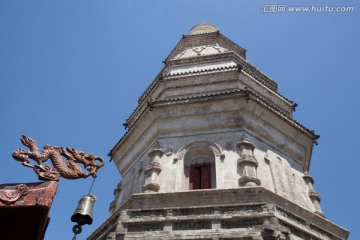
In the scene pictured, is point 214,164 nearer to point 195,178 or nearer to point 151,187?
point 195,178

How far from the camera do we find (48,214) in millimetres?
4543

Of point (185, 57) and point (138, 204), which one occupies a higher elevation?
point (185, 57)

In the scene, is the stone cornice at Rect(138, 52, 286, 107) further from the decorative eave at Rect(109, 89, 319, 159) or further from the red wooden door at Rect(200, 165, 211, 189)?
the red wooden door at Rect(200, 165, 211, 189)

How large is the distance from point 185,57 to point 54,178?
1245 cm

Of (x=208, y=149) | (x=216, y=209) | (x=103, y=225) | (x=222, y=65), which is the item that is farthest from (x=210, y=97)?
(x=103, y=225)

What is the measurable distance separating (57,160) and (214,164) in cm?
717

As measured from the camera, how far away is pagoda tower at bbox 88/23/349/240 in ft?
32.1

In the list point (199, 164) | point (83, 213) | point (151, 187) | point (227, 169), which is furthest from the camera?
point (199, 164)

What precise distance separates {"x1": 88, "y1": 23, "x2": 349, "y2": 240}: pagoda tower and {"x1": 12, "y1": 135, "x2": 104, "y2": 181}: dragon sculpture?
4554 millimetres

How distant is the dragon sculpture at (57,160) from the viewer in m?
5.07

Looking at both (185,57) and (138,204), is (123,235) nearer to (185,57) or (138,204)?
(138,204)

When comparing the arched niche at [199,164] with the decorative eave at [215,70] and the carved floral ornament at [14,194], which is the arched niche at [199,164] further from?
the carved floral ornament at [14,194]

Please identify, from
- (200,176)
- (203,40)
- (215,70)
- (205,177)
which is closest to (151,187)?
(200,176)

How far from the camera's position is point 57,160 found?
540cm
